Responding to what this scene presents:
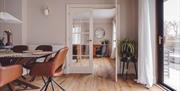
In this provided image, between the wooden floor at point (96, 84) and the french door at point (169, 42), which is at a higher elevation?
the french door at point (169, 42)

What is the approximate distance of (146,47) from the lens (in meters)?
5.12

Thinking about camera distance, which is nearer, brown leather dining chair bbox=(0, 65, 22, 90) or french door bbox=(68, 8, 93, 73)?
brown leather dining chair bbox=(0, 65, 22, 90)

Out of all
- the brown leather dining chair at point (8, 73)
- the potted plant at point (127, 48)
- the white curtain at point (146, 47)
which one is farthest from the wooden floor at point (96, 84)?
the brown leather dining chair at point (8, 73)

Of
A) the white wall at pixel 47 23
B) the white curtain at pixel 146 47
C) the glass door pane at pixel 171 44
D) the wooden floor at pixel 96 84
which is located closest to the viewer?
the glass door pane at pixel 171 44

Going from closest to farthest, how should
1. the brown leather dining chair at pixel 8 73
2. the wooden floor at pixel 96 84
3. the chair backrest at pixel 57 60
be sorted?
the brown leather dining chair at pixel 8 73
the chair backrest at pixel 57 60
the wooden floor at pixel 96 84

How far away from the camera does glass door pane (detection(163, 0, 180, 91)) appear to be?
4.35 metres

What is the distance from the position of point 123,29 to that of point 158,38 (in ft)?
5.09

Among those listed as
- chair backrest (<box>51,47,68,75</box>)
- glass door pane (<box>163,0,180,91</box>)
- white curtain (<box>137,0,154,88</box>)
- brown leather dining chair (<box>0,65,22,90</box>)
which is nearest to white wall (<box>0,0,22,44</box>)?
chair backrest (<box>51,47,68,75</box>)

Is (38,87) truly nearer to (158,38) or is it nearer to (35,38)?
(35,38)

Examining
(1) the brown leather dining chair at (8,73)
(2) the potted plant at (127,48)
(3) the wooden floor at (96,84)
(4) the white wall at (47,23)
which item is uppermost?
(4) the white wall at (47,23)

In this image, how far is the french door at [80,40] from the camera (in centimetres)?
677

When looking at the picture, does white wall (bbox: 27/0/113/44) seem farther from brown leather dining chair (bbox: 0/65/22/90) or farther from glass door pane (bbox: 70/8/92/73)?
brown leather dining chair (bbox: 0/65/22/90)

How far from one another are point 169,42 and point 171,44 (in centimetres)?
11

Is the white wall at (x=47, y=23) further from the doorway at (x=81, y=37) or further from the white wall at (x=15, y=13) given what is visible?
the white wall at (x=15, y=13)
